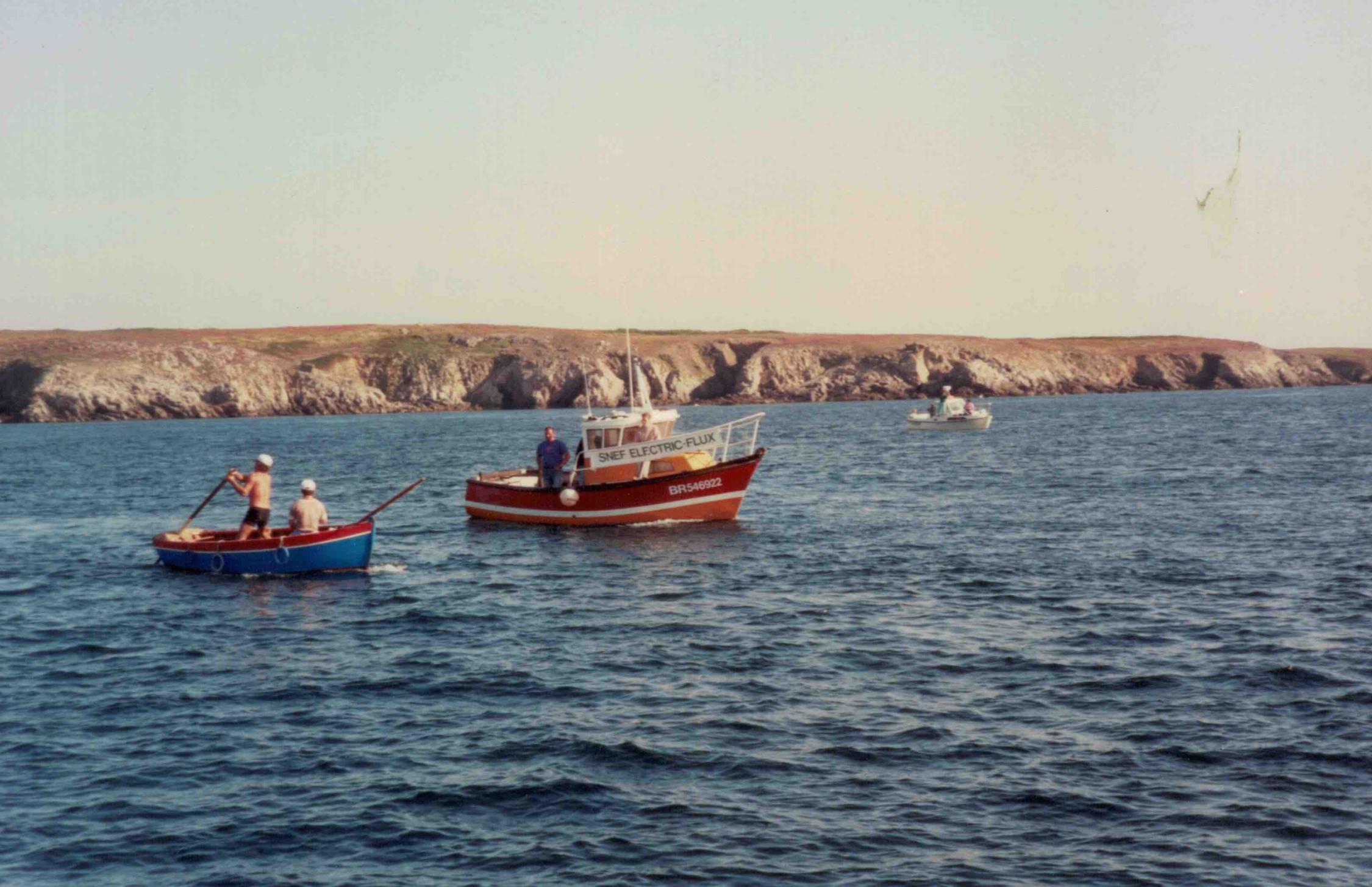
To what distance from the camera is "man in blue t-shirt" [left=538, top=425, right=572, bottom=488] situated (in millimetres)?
36688

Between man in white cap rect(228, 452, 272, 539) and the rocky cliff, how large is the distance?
99179mm

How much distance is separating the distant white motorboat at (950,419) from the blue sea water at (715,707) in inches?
1937

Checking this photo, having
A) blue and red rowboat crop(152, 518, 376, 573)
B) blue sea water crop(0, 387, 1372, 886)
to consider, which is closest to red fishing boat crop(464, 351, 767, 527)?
blue sea water crop(0, 387, 1372, 886)

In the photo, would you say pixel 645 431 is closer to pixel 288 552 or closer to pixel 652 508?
pixel 652 508

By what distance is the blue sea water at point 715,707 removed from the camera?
12344 mm

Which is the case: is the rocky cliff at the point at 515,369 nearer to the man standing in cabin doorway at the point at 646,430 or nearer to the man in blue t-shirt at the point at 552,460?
the man in blue t-shirt at the point at 552,460

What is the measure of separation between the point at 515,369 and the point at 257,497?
413ft

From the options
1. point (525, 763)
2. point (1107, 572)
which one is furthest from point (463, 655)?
point (1107, 572)

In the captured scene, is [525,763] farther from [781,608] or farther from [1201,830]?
[781,608]

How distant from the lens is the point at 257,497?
28.9 meters

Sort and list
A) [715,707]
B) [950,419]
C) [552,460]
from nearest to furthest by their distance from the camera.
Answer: [715,707] → [552,460] → [950,419]

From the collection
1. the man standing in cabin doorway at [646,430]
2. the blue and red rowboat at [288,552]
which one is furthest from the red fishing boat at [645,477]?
the blue and red rowboat at [288,552]

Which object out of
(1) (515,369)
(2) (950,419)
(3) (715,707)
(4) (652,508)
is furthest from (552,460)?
(1) (515,369)

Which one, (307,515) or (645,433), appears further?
(645,433)
